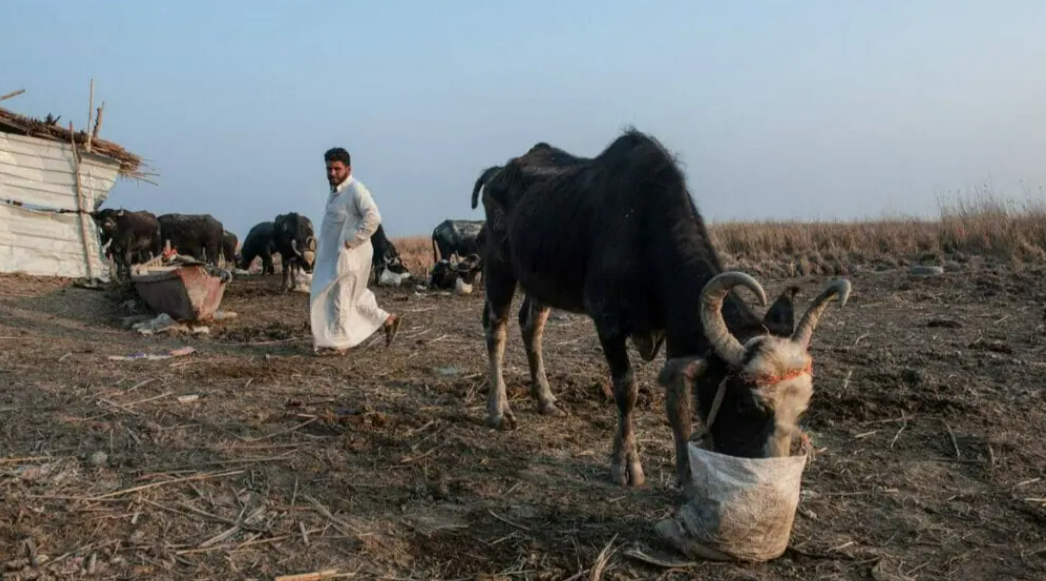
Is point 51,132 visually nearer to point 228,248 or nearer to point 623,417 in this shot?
point 228,248

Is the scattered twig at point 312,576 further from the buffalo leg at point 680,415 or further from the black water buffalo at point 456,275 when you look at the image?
the black water buffalo at point 456,275

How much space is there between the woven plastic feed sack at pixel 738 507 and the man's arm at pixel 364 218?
5.63 m

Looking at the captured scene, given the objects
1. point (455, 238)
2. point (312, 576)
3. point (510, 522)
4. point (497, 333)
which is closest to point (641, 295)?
point (510, 522)

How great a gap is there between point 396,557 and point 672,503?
1.60m

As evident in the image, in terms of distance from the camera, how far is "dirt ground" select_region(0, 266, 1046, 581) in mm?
3678

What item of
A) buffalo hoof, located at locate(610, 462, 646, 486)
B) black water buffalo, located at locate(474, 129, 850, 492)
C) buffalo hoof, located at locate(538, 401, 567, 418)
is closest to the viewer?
black water buffalo, located at locate(474, 129, 850, 492)

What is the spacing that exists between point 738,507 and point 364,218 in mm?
5987

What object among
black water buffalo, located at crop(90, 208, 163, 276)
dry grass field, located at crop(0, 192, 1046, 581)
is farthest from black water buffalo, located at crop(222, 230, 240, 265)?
dry grass field, located at crop(0, 192, 1046, 581)

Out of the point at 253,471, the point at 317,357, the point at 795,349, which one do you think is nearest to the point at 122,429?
the point at 253,471

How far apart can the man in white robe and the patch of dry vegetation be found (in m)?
9.05

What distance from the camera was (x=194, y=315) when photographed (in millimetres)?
10633

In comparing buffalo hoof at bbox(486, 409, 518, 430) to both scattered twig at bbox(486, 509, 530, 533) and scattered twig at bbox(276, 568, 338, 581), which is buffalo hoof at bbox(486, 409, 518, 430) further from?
scattered twig at bbox(276, 568, 338, 581)

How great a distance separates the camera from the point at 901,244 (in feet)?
55.0

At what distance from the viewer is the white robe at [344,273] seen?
8547 millimetres
